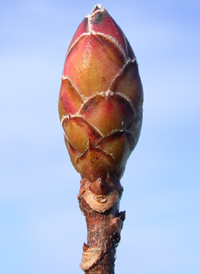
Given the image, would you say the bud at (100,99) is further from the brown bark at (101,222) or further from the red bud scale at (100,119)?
the brown bark at (101,222)

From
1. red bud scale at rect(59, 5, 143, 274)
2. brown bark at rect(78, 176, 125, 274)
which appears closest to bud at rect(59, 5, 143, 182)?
red bud scale at rect(59, 5, 143, 274)

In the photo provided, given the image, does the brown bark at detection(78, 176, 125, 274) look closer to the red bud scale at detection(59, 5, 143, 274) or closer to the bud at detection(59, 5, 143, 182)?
the red bud scale at detection(59, 5, 143, 274)

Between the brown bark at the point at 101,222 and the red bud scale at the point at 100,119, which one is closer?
the brown bark at the point at 101,222

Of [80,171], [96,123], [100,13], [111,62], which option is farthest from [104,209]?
[100,13]

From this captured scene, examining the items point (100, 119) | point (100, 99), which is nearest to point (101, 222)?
point (100, 119)

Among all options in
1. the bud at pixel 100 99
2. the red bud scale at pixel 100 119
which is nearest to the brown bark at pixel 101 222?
the red bud scale at pixel 100 119

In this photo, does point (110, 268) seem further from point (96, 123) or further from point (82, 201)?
point (96, 123)
